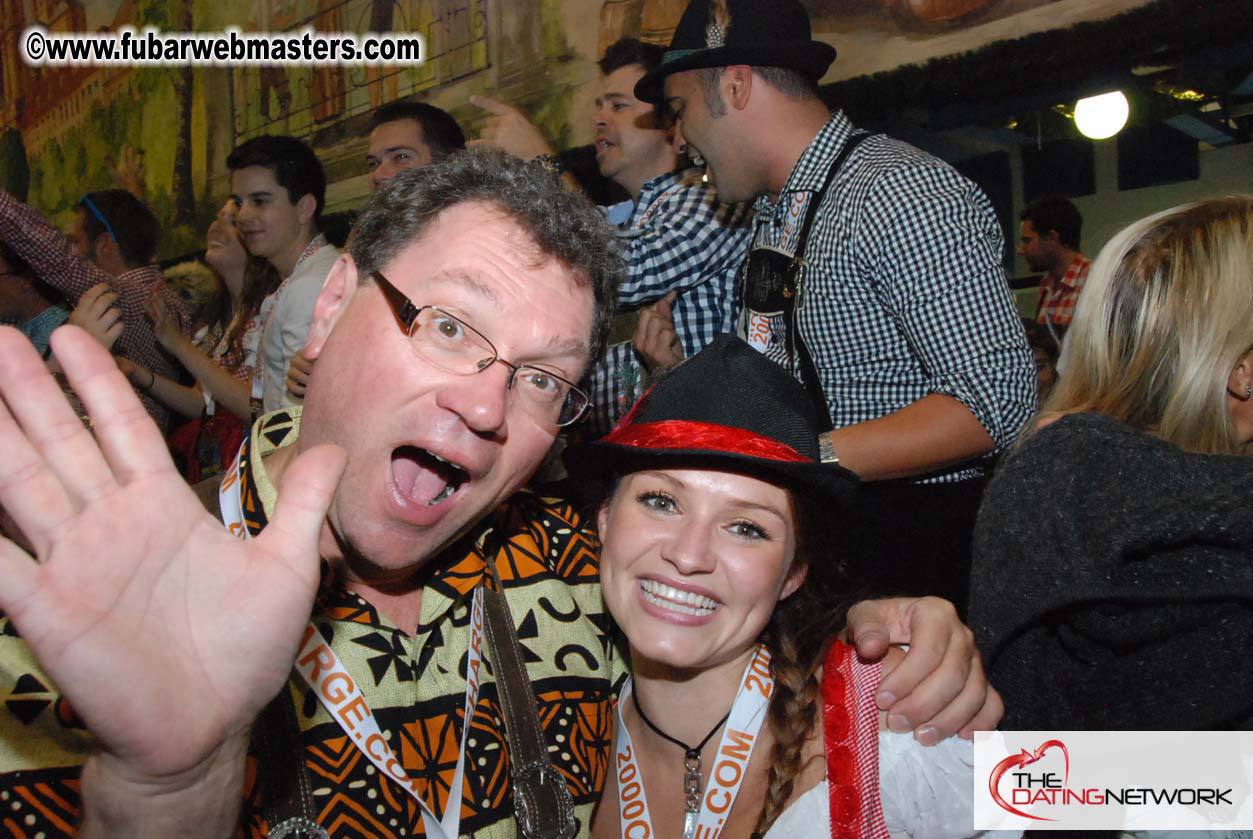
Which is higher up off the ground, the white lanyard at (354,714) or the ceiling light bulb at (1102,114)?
the ceiling light bulb at (1102,114)

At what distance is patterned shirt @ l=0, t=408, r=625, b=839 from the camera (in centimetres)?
138

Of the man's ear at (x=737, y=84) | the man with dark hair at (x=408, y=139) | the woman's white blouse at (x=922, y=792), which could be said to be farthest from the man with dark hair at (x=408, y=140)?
the woman's white blouse at (x=922, y=792)

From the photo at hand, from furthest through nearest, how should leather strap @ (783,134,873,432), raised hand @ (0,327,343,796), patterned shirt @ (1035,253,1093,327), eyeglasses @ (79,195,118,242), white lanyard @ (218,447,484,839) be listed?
1. eyeglasses @ (79,195,118,242)
2. patterned shirt @ (1035,253,1093,327)
3. leather strap @ (783,134,873,432)
4. white lanyard @ (218,447,484,839)
5. raised hand @ (0,327,343,796)

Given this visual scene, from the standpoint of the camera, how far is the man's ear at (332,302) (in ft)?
6.29

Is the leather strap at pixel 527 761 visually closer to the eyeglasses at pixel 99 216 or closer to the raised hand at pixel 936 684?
the raised hand at pixel 936 684

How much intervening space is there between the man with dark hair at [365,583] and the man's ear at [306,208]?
249cm

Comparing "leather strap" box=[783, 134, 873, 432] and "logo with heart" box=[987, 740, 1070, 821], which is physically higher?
"leather strap" box=[783, 134, 873, 432]

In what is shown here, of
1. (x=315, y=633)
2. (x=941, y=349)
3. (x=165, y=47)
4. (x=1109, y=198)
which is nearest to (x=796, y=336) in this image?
(x=941, y=349)

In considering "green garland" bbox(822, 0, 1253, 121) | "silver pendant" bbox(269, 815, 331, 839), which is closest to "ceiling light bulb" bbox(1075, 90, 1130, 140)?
"green garland" bbox(822, 0, 1253, 121)

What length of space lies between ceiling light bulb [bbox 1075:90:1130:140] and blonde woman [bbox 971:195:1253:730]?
1.36m

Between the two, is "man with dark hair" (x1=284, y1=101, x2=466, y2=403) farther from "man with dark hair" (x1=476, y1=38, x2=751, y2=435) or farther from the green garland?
the green garland

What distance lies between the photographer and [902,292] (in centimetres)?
234

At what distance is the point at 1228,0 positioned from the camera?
276 centimetres

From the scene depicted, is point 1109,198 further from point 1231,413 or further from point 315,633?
point 315,633
